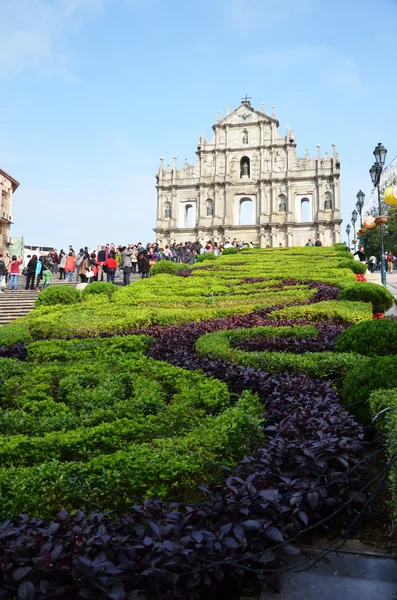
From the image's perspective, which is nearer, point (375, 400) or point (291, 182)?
point (375, 400)

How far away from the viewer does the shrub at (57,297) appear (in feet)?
41.7

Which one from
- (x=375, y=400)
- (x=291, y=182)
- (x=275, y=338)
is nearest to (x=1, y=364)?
(x=275, y=338)

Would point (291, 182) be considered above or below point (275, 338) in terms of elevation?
above

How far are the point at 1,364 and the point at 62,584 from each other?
4.07 metres

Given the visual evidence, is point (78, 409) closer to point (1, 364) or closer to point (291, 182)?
point (1, 364)

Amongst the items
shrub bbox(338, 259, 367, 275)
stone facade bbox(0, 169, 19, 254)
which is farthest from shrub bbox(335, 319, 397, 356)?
stone facade bbox(0, 169, 19, 254)

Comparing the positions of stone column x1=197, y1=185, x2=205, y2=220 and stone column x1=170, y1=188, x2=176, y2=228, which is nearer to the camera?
stone column x1=197, y1=185, x2=205, y2=220

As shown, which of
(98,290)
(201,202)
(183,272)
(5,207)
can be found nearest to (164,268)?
(183,272)

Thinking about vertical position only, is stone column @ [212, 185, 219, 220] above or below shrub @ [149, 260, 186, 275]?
above

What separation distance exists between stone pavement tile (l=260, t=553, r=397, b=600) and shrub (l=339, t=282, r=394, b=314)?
331 inches

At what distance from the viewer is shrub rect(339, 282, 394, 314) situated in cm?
1072

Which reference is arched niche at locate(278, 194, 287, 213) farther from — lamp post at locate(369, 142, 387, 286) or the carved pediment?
lamp post at locate(369, 142, 387, 286)

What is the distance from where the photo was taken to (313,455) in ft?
11.1

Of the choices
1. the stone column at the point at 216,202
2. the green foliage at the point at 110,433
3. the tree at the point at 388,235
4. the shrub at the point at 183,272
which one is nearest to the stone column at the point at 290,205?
the stone column at the point at 216,202
